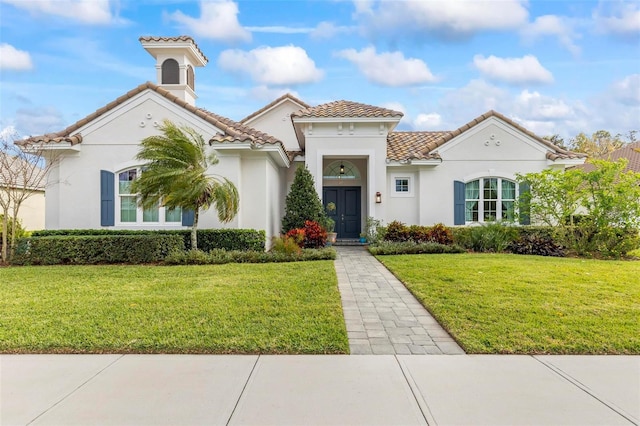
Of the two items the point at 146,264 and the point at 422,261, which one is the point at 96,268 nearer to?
the point at 146,264

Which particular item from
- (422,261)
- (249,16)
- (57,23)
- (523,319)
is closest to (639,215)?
(422,261)

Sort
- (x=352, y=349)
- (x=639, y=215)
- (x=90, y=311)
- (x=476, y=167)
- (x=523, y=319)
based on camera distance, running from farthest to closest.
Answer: (x=476, y=167)
(x=639, y=215)
(x=90, y=311)
(x=523, y=319)
(x=352, y=349)

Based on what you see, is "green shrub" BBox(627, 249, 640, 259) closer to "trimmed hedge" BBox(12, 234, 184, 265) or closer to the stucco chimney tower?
"trimmed hedge" BBox(12, 234, 184, 265)

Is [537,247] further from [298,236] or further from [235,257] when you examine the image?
[235,257]

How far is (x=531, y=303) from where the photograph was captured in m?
6.44

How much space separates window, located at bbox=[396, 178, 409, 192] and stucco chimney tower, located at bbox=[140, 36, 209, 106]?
9593 mm

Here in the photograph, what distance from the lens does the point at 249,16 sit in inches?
497

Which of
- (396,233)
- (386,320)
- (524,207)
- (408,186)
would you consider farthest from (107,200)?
(524,207)

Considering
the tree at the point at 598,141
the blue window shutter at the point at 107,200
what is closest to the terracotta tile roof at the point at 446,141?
the blue window shutter at the point at 107,200

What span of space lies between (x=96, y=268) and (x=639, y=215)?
55.2ft

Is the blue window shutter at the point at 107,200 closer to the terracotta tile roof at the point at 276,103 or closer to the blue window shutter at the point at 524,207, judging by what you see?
the terracotta tile roof at the point at 276,103

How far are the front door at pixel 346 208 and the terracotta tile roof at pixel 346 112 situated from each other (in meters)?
3.94
